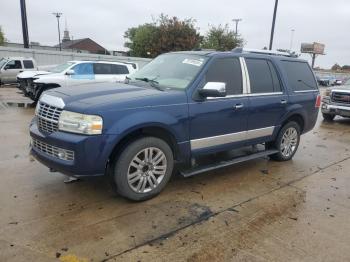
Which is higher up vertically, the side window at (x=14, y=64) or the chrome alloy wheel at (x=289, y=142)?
the side window at (x=14, y=64)

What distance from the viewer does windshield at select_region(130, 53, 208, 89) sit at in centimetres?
471

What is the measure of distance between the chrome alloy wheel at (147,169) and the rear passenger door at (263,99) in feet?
5.79

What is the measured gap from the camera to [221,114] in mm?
4809

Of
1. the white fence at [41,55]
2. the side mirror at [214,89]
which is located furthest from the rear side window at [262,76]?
the white fence at [41,55]

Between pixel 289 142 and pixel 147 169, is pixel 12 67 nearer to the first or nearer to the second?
pixel 289 142

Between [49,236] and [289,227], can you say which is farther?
[289,227]

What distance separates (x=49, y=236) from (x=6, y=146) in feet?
12.3

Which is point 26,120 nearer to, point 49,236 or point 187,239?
point 49,236

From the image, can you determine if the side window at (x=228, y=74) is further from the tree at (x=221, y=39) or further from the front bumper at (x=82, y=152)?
the tree at (x=221, y=39)

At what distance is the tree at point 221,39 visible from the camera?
1522 inches

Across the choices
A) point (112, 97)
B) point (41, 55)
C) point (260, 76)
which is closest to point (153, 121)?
point (112, 97)

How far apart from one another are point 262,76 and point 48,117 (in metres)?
3.41

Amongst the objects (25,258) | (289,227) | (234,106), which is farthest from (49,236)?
(234,106)

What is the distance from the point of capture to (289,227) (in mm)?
3809
